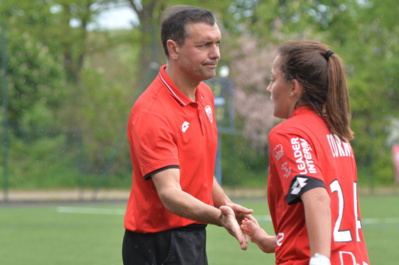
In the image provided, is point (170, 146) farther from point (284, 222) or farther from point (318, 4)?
point (318, 4)

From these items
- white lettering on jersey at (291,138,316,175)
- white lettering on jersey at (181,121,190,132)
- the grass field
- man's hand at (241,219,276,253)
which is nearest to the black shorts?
man's hand at (241,219,276,253)

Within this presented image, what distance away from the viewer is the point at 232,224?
9.73 ft

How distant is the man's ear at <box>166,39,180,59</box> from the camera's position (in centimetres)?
330

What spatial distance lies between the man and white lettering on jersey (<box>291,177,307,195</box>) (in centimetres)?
68

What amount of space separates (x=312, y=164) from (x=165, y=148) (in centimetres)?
79

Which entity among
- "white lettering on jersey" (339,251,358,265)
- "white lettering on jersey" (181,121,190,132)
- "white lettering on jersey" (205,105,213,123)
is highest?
"white lettering on jersey" (205,105,213,123)

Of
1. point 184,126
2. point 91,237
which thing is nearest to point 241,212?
point 184,126

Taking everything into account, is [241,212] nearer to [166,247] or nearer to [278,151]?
[166,247]

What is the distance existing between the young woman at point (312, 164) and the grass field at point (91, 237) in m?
5.76

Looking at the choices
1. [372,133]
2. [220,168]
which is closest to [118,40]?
[220,168]

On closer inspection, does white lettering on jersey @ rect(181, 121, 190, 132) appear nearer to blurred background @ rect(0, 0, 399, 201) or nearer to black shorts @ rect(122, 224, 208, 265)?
black shorts @ rect(122, 224, 208, 265)

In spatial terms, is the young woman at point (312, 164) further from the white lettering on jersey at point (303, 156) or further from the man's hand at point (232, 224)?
the man's hand at point (232, 224)

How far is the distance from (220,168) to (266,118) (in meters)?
4.91

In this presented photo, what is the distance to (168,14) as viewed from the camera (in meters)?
3.32
